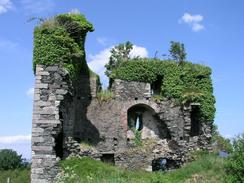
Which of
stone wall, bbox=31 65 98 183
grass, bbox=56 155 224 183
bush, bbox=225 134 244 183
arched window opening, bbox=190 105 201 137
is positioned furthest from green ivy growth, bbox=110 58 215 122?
bush, bbox=225 134 244 183

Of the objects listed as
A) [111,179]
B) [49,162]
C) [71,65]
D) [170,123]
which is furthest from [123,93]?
[111,179]

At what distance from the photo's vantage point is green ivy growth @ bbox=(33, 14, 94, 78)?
20.9 metres

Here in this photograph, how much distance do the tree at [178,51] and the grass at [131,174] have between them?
436 inches

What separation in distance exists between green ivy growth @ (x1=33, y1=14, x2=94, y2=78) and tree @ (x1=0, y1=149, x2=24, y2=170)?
18.1 meters

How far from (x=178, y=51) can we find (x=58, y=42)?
10.7 meters

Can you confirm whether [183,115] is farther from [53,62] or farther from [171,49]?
[53,62]

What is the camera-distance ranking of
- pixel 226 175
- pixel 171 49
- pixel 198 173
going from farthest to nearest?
pixel 171 49, pixel 198 173, pixel 226 175

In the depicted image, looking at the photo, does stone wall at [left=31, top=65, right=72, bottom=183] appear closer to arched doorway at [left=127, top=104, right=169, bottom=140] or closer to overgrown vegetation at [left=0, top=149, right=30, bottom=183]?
arched doorway at [left=127, top=104, right=169, bottom=140]

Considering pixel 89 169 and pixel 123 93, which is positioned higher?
pixel 123 93

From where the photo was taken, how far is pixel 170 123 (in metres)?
28.0

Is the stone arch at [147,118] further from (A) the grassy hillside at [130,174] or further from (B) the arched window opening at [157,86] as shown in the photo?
(A) the grassy hillside at [130,174]

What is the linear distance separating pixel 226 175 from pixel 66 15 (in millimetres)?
10802

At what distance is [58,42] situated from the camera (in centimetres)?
2112

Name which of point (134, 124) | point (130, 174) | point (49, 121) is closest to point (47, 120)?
point (49, 121)
